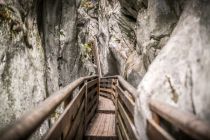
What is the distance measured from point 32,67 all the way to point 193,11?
5.40m

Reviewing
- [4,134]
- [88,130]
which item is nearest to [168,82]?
[4,134]

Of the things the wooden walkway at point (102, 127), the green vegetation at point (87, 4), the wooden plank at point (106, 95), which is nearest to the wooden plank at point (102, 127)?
the wooden walkway at point (102, 127)

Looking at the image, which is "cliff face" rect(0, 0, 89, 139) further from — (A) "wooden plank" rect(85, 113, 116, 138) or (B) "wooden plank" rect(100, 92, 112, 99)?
(B) "wooden plank" rect(100, 92, 112, 99)

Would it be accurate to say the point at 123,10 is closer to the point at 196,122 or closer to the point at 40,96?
the point at 40,96

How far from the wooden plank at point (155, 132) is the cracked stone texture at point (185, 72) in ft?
0.52

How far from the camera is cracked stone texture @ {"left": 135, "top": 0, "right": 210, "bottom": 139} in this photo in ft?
6.33

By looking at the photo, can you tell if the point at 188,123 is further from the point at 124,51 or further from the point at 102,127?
the point at 124,51

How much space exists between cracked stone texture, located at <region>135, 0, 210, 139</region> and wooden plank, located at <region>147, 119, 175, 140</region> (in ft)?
0.52

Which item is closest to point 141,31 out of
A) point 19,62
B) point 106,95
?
point 19,62

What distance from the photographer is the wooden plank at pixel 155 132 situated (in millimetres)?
1816

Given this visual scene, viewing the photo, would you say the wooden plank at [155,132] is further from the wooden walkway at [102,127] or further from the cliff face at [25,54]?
the cliff face at [25,54]

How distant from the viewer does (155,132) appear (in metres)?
2.07

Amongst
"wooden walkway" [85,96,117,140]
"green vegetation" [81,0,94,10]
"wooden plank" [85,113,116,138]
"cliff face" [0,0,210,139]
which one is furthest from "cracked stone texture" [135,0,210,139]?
"green vegetation" [81,0,94,10]

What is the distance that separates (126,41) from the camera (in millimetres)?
14383
